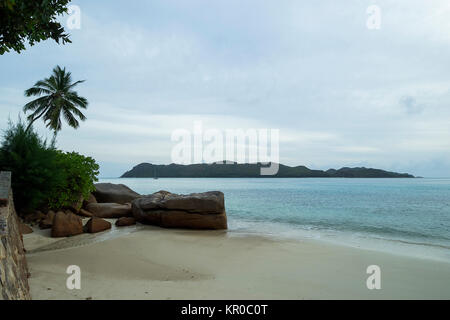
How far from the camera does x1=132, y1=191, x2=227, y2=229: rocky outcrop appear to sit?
1155 centimetres

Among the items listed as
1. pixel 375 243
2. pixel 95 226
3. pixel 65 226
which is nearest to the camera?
pixel 65 226

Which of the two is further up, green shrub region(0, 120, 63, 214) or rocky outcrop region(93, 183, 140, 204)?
green shrub region(0, 120, 63, 214)

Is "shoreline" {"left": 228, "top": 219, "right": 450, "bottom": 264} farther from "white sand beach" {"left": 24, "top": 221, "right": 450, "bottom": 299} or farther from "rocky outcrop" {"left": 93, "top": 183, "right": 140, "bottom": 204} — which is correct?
"rocky outcrop" {"left": 93, "top": 183, "right": 140, "bottom": 204}

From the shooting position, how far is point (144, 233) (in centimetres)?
1012

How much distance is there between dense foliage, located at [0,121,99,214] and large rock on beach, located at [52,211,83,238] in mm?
1401

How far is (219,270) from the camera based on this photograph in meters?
6.25

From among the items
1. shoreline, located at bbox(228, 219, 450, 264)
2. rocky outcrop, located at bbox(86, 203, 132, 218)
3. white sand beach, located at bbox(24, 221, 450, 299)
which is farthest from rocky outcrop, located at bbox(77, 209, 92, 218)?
shoreline, located at bbox(228, 219, 450, 264)

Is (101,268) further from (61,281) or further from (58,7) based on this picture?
(58,7)

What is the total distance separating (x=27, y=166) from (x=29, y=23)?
5.24 meters

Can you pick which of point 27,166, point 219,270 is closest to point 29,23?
point 27,166

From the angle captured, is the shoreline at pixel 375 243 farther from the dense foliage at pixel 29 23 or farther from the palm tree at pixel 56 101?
the palm tree at pixel 56 101

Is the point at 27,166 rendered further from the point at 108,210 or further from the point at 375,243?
the point at 375,243
